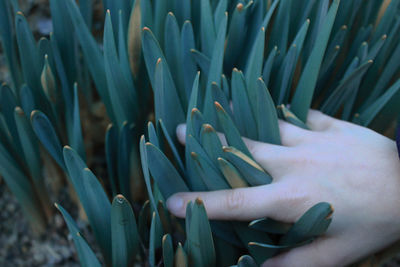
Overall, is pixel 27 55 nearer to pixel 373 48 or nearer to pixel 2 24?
pixel 2 24

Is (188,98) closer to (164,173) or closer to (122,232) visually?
(164,173)

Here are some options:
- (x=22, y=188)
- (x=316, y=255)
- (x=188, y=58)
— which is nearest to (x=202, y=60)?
(x=188, y=58)

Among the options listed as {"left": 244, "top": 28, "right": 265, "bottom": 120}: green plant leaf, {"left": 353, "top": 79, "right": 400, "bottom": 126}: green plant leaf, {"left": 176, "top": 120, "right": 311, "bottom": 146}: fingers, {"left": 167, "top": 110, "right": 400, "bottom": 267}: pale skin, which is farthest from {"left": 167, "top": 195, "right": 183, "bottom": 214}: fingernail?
{"left": 353, "top": 79, "right": 400, "bottom": 126}: green plant leaf

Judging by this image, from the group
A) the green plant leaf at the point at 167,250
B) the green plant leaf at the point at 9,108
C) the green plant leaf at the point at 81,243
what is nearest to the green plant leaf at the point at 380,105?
the green plant leaf at the point at 167,250

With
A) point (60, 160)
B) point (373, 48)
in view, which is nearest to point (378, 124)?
point (373, 48)

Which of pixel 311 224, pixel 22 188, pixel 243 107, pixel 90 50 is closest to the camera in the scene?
pixel 311 224

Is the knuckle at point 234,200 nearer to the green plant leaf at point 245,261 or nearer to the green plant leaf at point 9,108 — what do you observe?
the green plant leaf at point 245,261

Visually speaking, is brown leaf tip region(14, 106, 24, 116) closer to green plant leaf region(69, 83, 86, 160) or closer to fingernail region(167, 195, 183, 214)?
green plant leaf region(69, 83, 86, 160)
